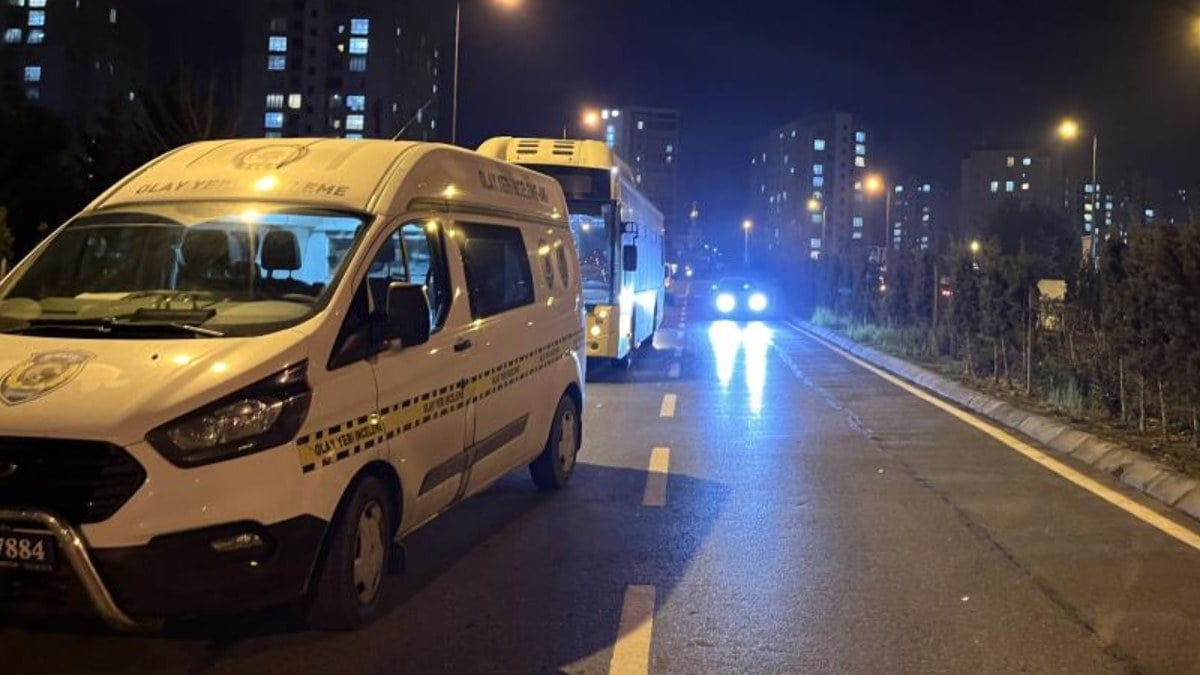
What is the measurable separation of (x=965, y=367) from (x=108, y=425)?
16523 millimetres

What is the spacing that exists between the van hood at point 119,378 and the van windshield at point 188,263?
461 mm

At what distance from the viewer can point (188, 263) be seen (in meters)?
5.67

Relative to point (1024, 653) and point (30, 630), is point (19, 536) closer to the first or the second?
point (30, 630)

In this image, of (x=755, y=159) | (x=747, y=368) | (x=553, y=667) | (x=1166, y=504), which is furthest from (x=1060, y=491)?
(x=755, y=159)

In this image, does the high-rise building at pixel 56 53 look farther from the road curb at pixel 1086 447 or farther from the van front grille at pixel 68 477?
the van front grille at pixel 68 477

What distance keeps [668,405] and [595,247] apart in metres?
3.65

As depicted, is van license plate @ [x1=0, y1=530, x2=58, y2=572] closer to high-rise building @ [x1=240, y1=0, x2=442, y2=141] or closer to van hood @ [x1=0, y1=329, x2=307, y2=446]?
van hood @ [x1=0, y1=329, x2=307, y2=446]

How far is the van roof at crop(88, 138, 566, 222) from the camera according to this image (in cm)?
576

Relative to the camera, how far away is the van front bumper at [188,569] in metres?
4.18

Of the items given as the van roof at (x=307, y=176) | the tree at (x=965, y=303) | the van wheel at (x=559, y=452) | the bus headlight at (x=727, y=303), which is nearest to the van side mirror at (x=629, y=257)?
the tree at (x=965, y=303)

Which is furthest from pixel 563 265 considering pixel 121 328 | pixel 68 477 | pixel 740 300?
pixel 740 300

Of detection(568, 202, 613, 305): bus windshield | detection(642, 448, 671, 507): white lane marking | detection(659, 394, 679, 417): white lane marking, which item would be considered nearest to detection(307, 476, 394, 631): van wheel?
detection(642, 448, 671, 507): white lane marking

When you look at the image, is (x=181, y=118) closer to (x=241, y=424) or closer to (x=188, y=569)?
(x=241, y=424)

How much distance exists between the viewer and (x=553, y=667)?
4750 mm
